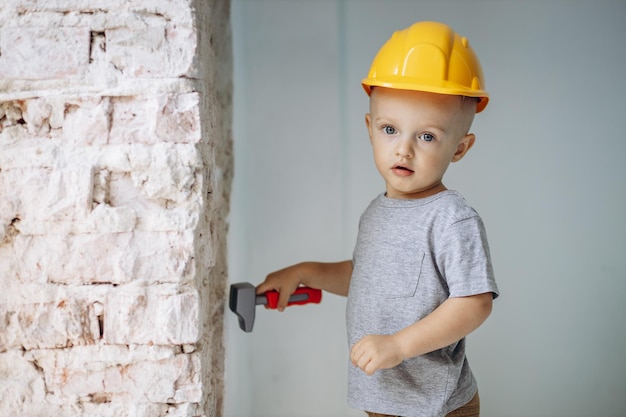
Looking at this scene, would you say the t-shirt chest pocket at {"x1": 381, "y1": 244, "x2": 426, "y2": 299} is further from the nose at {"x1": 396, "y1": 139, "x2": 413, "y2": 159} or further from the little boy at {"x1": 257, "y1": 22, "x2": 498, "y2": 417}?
the nose at {"x1": 396, "y1": 139, "x2": 413, "y2": 159}

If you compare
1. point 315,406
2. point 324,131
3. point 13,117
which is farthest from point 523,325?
point 13,117

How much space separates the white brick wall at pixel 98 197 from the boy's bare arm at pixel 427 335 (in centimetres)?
27

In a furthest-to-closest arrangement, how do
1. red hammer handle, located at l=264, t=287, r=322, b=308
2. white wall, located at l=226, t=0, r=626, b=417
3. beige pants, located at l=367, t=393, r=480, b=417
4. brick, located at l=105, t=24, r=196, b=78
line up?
white wall, located at l=226, t=0, r=626, b=417, red hammer handle, located at l=264, t=287, r=322, b=308, beige pants, located at l=367, t=393, r=480, b=417, brick, located at l=105, t=24, r=196, b=78

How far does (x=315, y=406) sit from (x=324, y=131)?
69 centimetres

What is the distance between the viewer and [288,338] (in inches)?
64.9

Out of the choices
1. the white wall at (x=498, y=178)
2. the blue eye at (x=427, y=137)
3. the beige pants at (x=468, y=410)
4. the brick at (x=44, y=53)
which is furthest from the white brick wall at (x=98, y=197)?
the white wall at (x=498, y=178)

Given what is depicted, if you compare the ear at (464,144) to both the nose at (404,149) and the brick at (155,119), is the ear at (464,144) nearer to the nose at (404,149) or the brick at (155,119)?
the nose at (404,149)

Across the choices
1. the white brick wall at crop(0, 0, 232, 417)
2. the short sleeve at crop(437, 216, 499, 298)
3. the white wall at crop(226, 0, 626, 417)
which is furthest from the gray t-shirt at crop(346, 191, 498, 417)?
the white wall at crop(226, 0, 626, 417)

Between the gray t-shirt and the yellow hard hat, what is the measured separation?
186 mm

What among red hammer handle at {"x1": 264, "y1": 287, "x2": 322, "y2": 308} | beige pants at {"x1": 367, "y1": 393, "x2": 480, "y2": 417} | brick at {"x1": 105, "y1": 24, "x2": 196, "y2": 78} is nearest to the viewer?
brick at {"x1": 105, "y1": 24, "x2": 196, "y2": 78}

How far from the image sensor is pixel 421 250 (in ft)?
3.63

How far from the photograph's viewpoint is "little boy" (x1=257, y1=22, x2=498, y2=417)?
1.04 m

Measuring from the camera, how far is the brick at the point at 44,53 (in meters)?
0.98

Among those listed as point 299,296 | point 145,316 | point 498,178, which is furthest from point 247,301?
point 498,178
